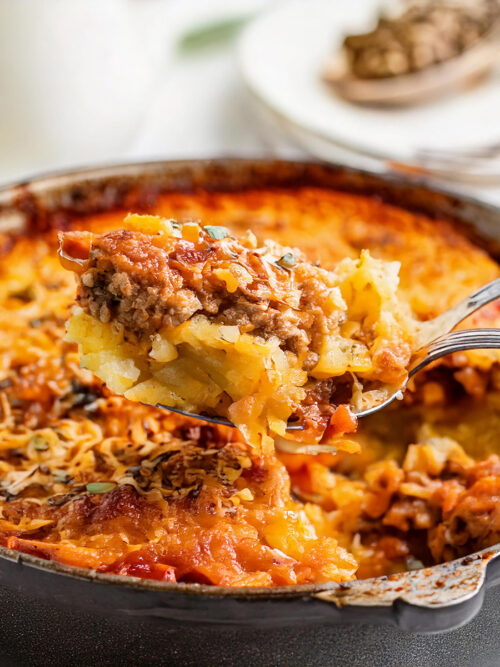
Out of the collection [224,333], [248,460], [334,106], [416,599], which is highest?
[224,333]

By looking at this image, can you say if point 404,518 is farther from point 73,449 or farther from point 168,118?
point 168,118

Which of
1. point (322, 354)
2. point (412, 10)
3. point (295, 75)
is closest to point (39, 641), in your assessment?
point (322, 354)

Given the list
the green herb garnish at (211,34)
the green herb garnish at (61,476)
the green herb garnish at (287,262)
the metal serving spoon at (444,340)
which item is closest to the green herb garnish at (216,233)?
the green herb garnish at (287,262)

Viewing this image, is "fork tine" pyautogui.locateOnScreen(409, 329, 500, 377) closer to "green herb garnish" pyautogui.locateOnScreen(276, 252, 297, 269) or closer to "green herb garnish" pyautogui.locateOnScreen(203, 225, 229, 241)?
"green herb garnish" pyautogui.locateOnScreen(276, 252, 297, 269)

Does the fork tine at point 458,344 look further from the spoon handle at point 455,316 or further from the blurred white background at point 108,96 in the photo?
the blurred white background at point 108,96

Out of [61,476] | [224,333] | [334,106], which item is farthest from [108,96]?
[224,333]

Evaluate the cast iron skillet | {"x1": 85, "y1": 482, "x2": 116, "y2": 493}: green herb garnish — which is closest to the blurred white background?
{"x1": 85, "y1": 482, "x2": 116, "y2": 493}: green herb garnish

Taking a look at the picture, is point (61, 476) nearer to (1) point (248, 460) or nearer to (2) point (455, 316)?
(1) point (248, 460)
